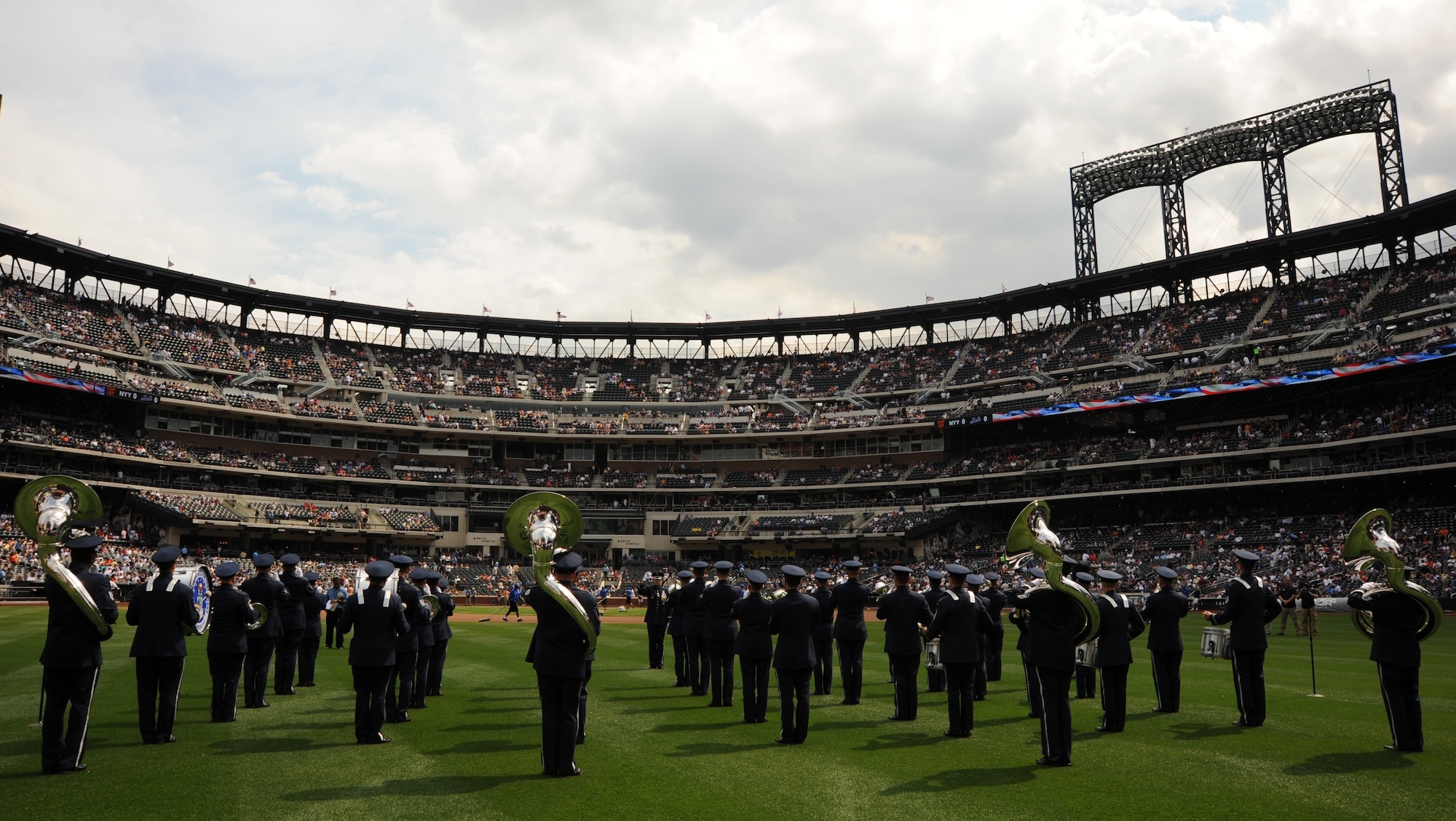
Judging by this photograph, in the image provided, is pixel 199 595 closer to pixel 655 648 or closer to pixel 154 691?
pixel 154 691

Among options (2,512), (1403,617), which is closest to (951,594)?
(1403,617)

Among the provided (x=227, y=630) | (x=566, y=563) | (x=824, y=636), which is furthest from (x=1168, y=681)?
(x=227, y=630)

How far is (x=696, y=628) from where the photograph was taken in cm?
1542

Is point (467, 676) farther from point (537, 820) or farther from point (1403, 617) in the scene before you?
point (1403, 617)

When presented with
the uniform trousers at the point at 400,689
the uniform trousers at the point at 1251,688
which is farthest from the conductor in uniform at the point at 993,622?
the uniform trousers at the point at 400,689

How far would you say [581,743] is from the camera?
11.2m

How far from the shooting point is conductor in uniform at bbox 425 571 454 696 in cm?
1393

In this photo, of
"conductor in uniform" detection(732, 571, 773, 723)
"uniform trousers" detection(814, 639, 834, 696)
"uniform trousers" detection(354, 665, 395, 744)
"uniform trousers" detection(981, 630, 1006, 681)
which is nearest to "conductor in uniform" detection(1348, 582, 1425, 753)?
"uniform trousers" detection(981, 630, 1006, 681)

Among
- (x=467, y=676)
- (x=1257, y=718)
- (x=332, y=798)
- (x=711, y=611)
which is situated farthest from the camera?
(x=467, y=676)

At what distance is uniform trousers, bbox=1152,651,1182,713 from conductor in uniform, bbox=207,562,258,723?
491 inches

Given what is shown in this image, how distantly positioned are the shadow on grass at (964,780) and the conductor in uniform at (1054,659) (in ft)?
1.14

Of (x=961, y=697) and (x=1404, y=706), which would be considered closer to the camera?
(x=1404, y=706)

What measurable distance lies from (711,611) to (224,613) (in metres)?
6.57

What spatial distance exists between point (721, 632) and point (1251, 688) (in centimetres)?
716
